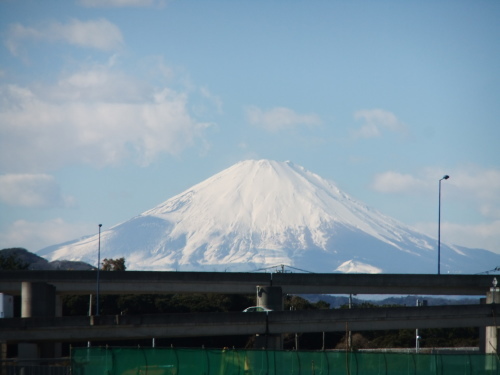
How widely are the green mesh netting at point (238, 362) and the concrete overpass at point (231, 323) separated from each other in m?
26.0

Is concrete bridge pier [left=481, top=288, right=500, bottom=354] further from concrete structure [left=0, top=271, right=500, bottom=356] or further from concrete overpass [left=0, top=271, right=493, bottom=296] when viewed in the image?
concrete overpass [left=0, top=271, right=493, bottom=296]

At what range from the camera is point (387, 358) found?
130 feet

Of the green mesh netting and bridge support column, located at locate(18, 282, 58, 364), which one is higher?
bridge support column, located at locate(18, 282, 58, 364)

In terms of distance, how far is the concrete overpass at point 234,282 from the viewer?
84.1 metres

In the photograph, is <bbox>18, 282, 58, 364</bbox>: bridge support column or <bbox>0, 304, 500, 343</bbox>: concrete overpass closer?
<bbox>0, 304, 500, 343</bbox>: concrete overpass

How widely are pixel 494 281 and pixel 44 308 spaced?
3638 centimetres

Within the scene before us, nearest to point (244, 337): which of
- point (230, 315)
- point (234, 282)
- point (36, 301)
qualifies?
point (234, 282)

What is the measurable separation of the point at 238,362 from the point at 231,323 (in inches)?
1235

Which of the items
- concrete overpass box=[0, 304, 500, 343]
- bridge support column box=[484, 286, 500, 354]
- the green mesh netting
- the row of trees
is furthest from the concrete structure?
the green mesh netting

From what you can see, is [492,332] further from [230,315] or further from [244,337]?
[244,337]

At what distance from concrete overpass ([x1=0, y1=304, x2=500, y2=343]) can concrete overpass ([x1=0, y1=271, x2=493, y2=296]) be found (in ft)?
40.0

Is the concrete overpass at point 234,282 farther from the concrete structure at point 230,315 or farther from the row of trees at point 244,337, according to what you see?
the row of trees at point 244,337

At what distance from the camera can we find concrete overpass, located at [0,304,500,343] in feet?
217

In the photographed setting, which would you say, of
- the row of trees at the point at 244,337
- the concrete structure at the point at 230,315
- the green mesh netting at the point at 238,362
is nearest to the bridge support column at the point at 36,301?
the concrete structure at the point at 230,315
